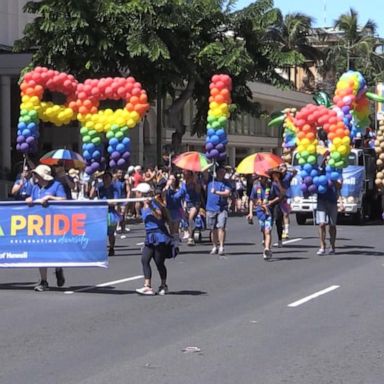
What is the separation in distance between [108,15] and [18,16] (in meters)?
7.59

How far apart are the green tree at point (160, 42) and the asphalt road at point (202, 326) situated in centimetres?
1445

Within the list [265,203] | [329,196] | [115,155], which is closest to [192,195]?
[115,155]

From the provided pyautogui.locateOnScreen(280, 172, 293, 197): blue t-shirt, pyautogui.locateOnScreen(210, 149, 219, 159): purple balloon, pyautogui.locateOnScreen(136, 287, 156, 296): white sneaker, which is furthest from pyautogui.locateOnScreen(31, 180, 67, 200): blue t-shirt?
pyautogui.locateOnScreen(280, 172, 293, 197): blue t-shirt

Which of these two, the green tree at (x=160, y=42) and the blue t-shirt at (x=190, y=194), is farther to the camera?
the green tree at (x=160, y=42)

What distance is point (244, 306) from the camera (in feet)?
33.3

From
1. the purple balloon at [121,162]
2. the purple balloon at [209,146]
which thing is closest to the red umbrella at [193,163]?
the purple balloon at [209,146]

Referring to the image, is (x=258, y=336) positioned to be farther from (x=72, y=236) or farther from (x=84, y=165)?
(x=84, y=165)

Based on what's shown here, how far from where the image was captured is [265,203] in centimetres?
1574

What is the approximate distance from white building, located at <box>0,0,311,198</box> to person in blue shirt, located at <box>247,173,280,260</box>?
53.5ft

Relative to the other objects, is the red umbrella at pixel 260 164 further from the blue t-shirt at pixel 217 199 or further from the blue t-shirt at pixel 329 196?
the blue t-shirt at pixel 329 196

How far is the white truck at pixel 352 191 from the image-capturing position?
24891 millimetres

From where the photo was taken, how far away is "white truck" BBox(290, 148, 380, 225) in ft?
81.7

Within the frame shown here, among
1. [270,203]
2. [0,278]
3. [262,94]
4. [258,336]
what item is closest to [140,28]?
[270,203]

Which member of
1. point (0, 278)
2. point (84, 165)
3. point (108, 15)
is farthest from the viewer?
point (108, 15)
